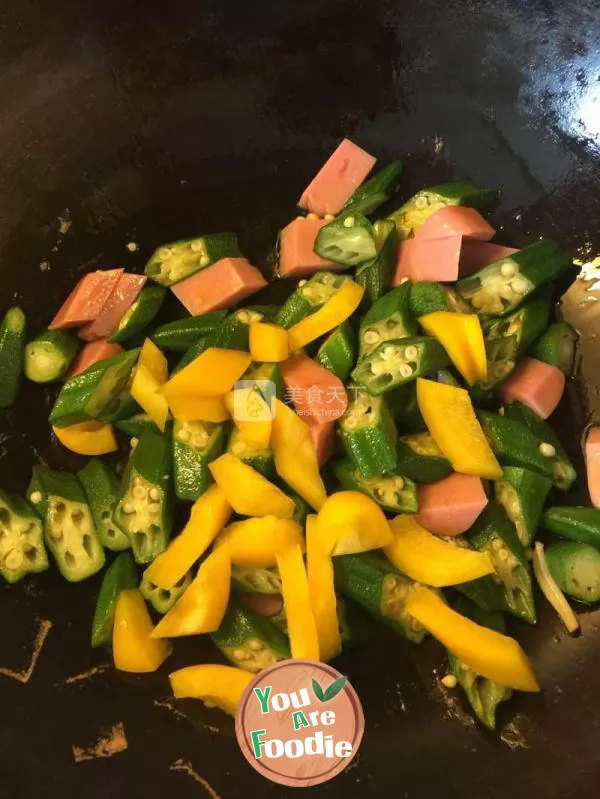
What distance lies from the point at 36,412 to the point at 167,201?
1.11 meters

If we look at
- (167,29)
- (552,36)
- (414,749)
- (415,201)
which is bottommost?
(414,749)

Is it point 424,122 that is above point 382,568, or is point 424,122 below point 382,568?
above

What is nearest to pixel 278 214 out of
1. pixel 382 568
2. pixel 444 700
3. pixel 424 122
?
pixel 424 122

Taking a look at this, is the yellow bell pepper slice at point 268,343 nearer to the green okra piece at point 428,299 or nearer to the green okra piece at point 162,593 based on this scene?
the green okra piece at point 428,299

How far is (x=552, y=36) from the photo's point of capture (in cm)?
326

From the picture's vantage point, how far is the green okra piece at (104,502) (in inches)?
117

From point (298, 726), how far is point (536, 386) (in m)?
1.54

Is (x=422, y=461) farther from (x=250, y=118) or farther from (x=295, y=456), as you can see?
(x=250, y=118)

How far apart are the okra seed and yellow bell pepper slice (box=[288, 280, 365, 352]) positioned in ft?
2.94

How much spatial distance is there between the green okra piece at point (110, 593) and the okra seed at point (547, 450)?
165 cm

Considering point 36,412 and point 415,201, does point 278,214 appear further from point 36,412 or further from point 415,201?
point 36,412

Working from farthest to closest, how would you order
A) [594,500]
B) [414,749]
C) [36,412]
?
[36,412] → [594,500] → [414,749]

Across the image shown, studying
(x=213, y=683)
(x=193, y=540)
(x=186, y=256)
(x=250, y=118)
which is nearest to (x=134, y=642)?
(x=213, y=683)

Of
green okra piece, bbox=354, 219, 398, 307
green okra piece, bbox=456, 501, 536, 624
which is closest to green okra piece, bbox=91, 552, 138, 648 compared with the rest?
green okra piece, bbox=456, 501, 536, 624
